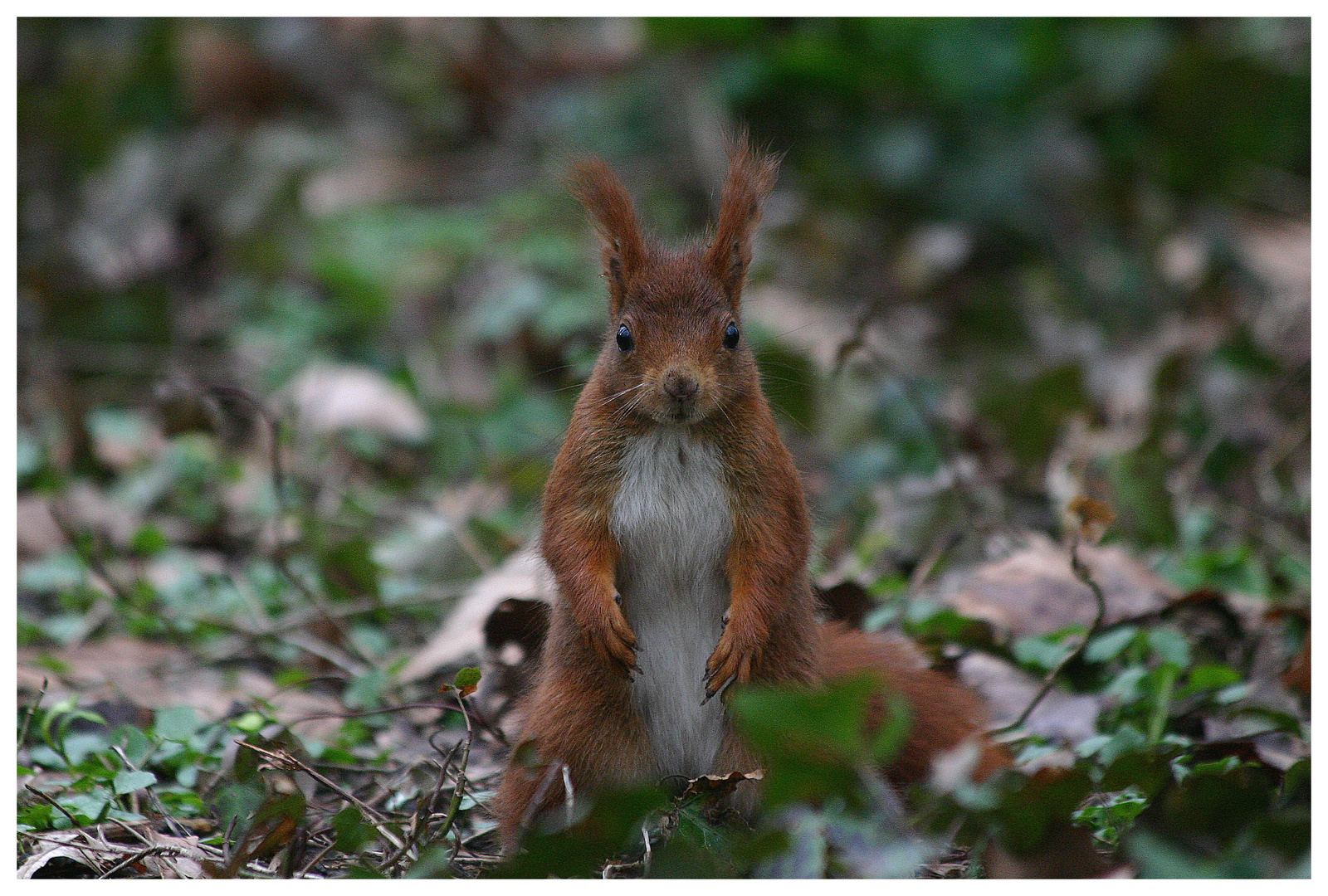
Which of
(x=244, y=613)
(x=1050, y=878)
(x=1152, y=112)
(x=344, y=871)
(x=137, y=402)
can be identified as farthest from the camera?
(x=1152, y=112)

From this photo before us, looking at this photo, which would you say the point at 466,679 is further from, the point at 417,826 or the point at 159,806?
the point at 159,806

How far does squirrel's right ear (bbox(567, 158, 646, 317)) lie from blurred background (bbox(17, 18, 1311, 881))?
27.1 inches

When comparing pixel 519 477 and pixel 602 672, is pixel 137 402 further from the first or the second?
pixel 602 672

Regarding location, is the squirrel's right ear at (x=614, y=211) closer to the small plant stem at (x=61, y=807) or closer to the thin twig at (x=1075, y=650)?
the thin twig at (x=1075, y=650)

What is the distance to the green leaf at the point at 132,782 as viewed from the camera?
3021 mm

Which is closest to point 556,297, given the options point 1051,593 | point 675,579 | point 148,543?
point 148,543

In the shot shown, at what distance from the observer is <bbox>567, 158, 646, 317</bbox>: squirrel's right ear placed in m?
3.16

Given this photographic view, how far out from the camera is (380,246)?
798cm

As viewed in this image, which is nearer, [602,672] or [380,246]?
[602,672]

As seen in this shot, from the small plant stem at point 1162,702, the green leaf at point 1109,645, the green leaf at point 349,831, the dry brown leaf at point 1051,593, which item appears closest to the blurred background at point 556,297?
the dry brown leaf at point 1051,593

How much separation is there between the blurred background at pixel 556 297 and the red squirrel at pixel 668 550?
698 mm

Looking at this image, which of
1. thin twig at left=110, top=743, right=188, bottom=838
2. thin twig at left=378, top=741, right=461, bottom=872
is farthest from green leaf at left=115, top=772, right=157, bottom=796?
thin twig at left=378, top=741, right=461, bottom=872

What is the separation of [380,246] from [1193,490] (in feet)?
15.8
